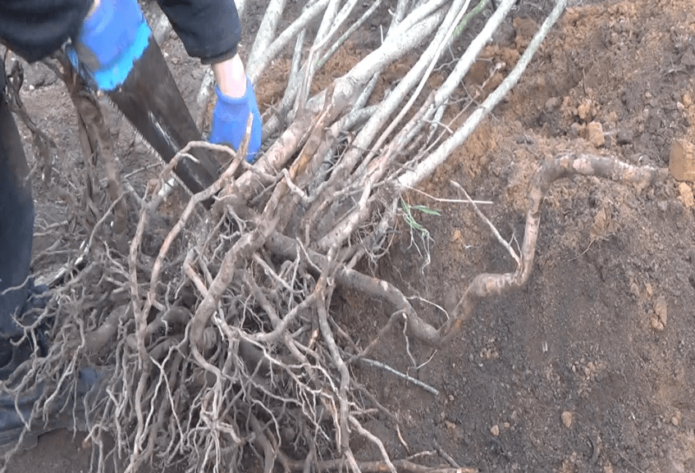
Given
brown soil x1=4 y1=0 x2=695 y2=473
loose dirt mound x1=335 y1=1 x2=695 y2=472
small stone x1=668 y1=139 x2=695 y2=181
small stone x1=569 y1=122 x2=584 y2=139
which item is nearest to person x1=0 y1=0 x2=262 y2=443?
brown soil x1=4 y1=0 x2=695 y2=473

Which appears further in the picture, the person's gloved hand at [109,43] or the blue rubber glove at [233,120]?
the blue rubber glove at [233,120]

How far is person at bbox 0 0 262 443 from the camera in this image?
89cm

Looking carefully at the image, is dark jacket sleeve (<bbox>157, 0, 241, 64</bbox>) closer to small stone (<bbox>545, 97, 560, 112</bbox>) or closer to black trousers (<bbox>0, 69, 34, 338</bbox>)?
black trousers (<bbox>0, 69, 34, 338</bbox>)

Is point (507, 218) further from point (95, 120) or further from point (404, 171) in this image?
point (95, 120)

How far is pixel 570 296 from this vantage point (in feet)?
4.47

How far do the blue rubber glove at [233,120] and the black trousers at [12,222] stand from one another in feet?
1.24

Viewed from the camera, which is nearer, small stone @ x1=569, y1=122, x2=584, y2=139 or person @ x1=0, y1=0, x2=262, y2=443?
person @ x1=0, y1=0, x2=262, y2=443

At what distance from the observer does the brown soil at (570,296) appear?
4.22ft

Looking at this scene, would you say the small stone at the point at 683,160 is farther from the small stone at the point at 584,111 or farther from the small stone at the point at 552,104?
the small stone at the point at 552,104

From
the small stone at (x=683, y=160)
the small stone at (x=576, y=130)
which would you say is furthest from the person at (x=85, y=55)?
the small stone at (x=683, y=160)

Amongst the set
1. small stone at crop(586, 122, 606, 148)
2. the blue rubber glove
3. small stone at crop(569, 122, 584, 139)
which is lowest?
small stone at crop(569, 122, 584, 139)

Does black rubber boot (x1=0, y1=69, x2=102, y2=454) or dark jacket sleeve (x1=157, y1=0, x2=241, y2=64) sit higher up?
dark jacket sleeve (x1=157, y1=0, x2=241, y2=64)

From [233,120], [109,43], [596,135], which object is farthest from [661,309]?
[109,43]

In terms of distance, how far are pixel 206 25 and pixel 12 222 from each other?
548 mm
